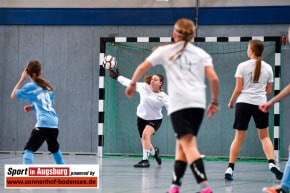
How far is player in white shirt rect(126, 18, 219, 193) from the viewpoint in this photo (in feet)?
21.5

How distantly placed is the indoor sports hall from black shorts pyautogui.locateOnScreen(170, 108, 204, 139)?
7.19 m

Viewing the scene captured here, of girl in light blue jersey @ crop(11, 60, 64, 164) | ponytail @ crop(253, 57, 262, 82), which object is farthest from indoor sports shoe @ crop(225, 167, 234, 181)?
girl in light blue jersey @ crop(11, 60, 64, 164)

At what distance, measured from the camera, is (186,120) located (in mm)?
6617

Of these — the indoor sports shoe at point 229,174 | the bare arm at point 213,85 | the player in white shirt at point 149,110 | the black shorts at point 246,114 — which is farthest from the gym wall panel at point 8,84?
the bare arm at point 213,85

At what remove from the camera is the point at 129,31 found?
15695 millimetres

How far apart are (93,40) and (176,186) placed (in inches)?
370

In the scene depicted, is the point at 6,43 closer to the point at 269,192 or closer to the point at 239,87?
the point at 239,87

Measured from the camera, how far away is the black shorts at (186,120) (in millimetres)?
6578

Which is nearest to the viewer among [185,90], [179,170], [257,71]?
[185,90]

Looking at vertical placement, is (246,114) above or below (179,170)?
above

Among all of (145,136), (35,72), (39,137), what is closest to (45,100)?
(35,72)

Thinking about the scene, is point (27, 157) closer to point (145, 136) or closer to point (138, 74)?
point (138, 74)

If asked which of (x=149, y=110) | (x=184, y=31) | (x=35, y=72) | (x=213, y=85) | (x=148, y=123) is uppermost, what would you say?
(x=184, y=31)

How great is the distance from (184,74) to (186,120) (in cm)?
49
